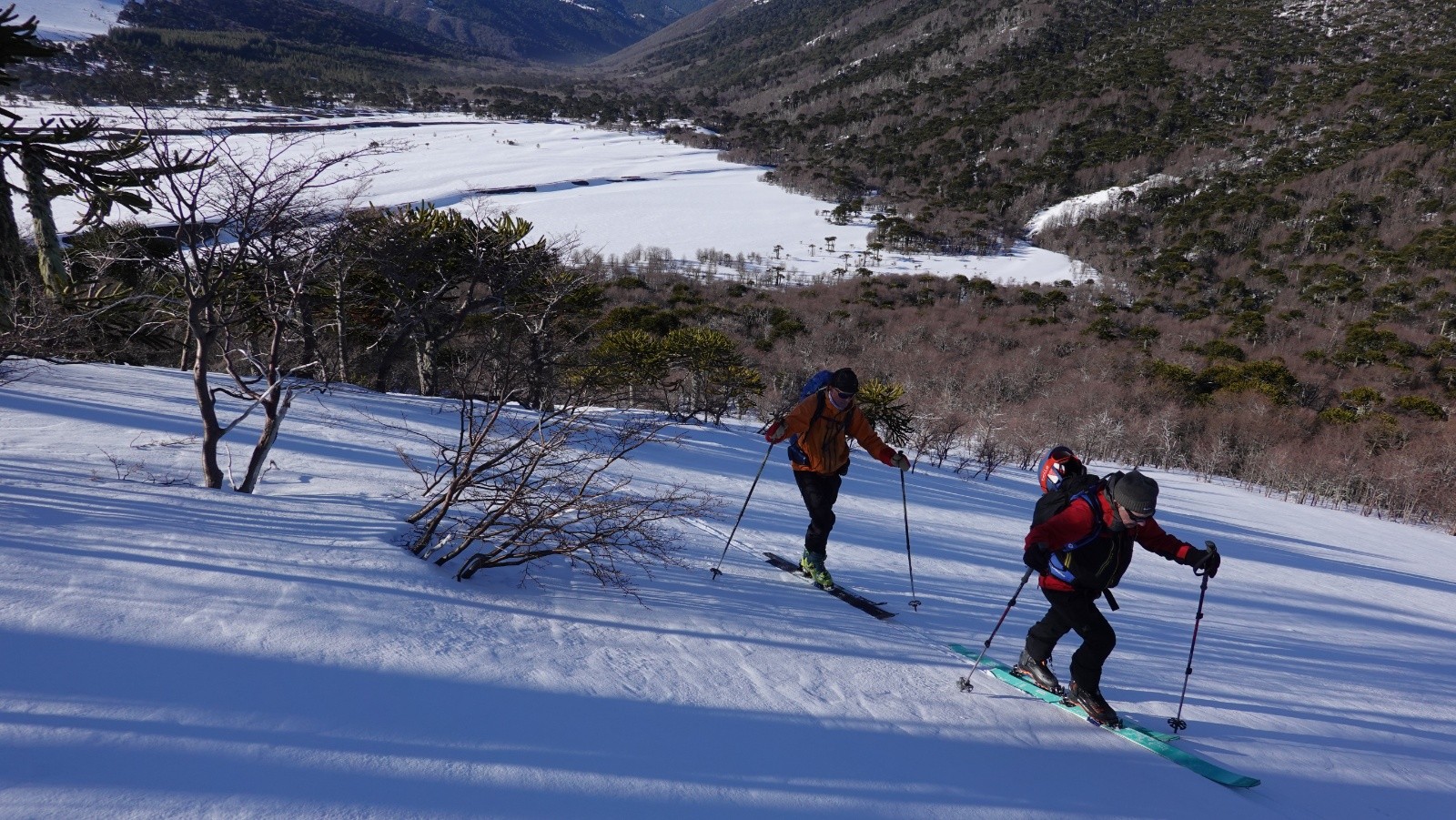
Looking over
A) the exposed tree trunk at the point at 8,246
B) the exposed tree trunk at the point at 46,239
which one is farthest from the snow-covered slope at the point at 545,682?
the exposed tree trunk at the point at 46,239

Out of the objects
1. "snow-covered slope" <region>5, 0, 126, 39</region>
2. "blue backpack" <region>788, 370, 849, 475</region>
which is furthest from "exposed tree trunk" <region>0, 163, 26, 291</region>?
"snow-covered slope" <region>5, 0, 126, 39</region>

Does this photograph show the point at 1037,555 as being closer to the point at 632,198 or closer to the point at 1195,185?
the point at 632,198

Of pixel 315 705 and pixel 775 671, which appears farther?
pixel 775 671

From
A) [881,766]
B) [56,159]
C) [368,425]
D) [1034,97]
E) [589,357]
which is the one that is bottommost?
[881,766]

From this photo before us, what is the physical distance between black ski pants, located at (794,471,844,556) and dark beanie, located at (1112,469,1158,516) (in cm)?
194

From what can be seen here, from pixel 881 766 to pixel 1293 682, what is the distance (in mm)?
3270

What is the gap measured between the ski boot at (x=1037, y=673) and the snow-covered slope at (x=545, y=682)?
121 millimetres

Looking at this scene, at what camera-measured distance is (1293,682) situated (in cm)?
431

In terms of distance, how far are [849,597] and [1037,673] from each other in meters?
1.31

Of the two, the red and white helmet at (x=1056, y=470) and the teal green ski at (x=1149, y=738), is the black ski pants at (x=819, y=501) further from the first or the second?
the red and white helmet at (x=1056, y=470)

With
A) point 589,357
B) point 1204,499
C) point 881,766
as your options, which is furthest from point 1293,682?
point 589,357

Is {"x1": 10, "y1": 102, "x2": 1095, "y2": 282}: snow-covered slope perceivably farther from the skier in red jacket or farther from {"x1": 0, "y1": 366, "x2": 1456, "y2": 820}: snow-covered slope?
the skier in red jacket

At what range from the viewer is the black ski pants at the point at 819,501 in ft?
15.7

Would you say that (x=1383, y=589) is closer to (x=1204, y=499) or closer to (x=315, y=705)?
(x=1204, y=499)
